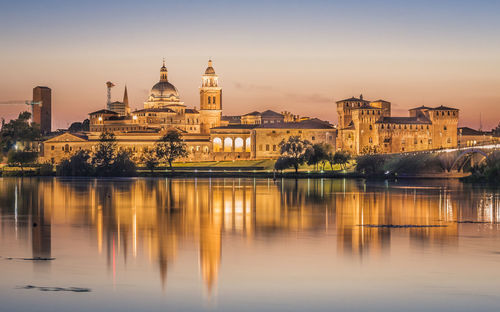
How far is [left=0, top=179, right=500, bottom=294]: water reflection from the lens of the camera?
22.0m

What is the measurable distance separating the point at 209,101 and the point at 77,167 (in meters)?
58.6

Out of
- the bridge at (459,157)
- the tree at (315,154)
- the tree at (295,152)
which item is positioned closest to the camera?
the bridge at (459,157)

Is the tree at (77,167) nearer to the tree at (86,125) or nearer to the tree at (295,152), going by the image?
the tree at (295,152)

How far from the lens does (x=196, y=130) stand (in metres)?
144

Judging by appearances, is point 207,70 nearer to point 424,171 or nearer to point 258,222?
point 424,171

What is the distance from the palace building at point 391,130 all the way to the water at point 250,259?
8680cm

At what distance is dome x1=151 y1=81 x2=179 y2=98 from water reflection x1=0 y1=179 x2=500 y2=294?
9928 cm

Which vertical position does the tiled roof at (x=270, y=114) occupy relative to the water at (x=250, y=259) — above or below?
above

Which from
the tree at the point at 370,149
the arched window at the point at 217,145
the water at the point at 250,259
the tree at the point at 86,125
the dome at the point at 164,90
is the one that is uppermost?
the dome at the point at 164,90

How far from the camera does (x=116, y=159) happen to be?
3273 inches

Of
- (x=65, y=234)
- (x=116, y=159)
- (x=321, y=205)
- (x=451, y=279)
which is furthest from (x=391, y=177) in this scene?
(x=451, y=279)

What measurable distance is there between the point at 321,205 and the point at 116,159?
156ft

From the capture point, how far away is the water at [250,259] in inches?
588

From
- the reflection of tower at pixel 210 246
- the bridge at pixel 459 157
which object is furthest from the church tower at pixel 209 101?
the reflection of tower at pixel 210 246
